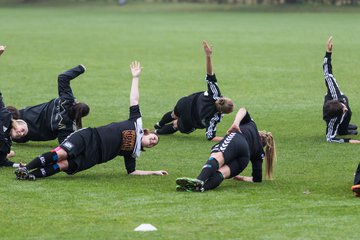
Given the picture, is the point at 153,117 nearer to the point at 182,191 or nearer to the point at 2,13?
the point at 182,191

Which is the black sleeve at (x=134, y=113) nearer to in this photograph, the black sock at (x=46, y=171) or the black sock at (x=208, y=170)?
the black sock at (x=46, y=171)

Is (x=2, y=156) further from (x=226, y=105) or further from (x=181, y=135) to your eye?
(x=181, y=135)

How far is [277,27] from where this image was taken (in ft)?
164

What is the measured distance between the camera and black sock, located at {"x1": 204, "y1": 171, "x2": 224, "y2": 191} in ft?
41.8

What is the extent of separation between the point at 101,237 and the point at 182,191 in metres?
→ 2.75

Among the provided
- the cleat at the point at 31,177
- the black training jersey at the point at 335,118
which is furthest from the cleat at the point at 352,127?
the cleat at the point at 31,177

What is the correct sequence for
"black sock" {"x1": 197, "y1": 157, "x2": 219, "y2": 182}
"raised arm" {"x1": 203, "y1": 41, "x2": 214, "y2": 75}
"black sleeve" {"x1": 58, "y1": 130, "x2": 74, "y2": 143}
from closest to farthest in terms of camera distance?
"black sock" {"x1": 197, "y1": 157, "x2": 219, "y2": 182} < "black sleeve" {"x1": 58, "y1": 130, "x2": 74, "y2": 143} < "raised arm" {"x1": 203, "y1": 41, "x2": 214, "y2": 75}

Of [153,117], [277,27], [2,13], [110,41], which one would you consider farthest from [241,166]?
[2,13]

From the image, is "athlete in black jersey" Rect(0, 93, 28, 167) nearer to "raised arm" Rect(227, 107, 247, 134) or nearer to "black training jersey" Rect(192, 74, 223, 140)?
"raised arm" Rect(227, 107, 247, 134)

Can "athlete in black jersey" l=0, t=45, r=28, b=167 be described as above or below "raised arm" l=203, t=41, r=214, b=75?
below

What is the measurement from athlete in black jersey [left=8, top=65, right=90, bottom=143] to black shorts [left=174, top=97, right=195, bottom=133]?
8.73 feet

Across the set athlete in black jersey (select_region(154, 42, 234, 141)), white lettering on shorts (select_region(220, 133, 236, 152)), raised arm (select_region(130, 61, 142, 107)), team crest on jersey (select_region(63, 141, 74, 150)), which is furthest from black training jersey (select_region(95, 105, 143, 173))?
athlete in black jersey (select_region(154, 42, 234, 141))

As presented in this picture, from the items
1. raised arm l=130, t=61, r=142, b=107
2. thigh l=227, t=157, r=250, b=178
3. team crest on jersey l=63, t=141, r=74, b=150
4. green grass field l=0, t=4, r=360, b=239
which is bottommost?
green grass field l=0, t=4, r=360, b=239

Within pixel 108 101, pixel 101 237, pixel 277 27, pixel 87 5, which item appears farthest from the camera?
pixel 87 5
